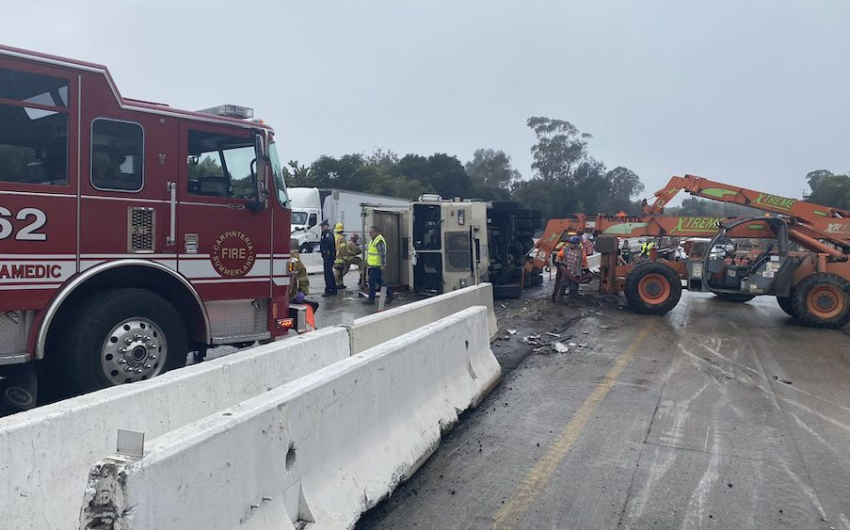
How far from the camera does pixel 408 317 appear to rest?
7504 millimetres

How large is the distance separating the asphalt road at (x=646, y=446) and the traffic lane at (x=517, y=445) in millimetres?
13

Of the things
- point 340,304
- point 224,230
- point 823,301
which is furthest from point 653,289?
point 224,230

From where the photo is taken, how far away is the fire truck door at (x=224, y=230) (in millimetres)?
6492

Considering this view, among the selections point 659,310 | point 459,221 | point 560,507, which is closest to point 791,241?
point 659,310

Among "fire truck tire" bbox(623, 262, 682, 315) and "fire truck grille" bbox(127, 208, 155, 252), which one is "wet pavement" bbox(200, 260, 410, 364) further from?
"fire truck tire" bbox(623, 262, 682, 315)

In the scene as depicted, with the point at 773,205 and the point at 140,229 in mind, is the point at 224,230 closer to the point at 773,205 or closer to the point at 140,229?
the point at 140,229

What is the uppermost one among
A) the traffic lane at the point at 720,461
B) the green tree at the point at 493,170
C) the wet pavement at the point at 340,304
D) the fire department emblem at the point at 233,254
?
the green tree at the point at 493,170

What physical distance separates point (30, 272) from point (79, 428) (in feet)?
8.94

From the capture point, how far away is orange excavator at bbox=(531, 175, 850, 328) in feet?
41.6

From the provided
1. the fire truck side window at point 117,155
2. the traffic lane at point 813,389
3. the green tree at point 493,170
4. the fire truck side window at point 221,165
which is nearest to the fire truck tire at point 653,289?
the traffic lane at point 813,389

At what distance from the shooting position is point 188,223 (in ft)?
21.1

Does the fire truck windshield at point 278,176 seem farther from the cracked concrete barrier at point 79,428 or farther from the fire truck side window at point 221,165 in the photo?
the cracked concrete barrier at point 79,428

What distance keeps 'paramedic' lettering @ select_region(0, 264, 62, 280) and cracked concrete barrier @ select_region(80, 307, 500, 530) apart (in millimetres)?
2961

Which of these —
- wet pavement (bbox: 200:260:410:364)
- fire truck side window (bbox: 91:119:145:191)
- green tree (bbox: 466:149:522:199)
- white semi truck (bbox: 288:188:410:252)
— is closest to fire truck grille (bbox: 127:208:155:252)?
fire truck side window (bbox: 91:119:145:191)
